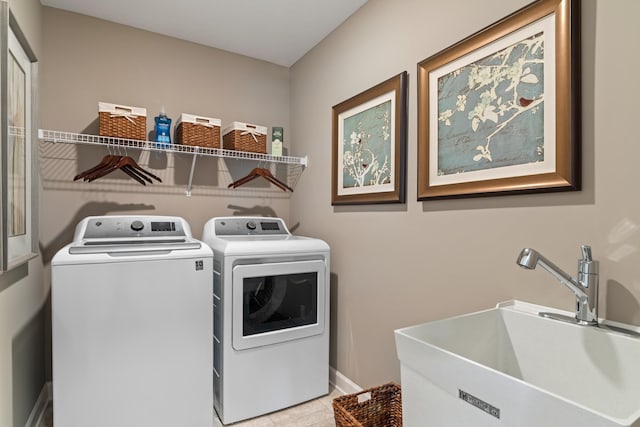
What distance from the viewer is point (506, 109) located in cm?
140

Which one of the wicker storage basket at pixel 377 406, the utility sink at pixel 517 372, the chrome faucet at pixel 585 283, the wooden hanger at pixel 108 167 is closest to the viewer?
the utility sink at pixel 517 372

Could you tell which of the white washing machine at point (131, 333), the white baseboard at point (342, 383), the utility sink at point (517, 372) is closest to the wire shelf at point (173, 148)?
the white washing machine at point (131, 333)

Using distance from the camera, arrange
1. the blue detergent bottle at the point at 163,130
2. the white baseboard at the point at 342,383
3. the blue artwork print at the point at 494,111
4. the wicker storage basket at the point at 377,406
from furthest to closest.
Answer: the blue detergent bottle at the point at 163,130, the white baseboard at the point at 342,383, the wicker storage basket at the point at 377,406, the blue artwork print at the point at 494,111

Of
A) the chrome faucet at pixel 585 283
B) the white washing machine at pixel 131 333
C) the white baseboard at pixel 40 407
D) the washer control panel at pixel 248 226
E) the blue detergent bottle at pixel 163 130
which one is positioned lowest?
the white baseboard at pixel 40 407

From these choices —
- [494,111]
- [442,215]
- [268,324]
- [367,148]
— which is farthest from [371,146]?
[268,324]

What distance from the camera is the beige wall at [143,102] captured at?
7.45ft

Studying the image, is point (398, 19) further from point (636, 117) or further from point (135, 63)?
point (135, 63)

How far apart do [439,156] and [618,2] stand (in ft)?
2.60

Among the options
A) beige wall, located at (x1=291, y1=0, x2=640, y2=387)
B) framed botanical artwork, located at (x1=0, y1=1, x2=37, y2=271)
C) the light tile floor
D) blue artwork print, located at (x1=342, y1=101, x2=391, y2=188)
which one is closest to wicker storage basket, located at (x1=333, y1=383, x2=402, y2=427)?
beige wall, located at (x1=291, y1=0, x2=640, y2=387)

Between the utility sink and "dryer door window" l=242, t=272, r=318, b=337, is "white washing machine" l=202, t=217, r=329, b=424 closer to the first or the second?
"dryer door window" l=242, t=272, r=318, b=337

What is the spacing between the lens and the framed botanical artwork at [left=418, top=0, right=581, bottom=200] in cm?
120

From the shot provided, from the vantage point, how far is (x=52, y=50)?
7.40 ft

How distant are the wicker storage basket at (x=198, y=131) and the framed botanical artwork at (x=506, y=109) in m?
1.47

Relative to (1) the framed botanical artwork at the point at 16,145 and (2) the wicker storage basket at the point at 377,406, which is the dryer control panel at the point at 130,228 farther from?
(2) the wicker storage basket at the point at 377,406
